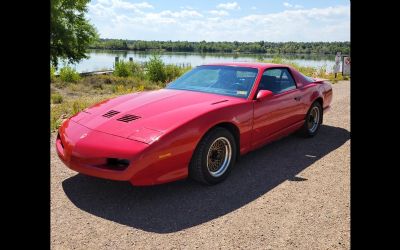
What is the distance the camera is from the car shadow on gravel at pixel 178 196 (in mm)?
3172

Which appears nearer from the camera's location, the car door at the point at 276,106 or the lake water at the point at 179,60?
the car door at the point at 276,106

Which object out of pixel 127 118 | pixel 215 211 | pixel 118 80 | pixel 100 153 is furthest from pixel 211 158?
pixel 118 80

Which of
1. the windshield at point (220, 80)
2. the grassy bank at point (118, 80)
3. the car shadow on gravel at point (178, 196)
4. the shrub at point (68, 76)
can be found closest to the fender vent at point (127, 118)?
the car shadow on gravel at point (178, 196)

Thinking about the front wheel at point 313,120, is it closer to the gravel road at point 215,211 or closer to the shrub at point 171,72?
the gravel road at point 215,211

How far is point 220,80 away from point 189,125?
56.9 inches

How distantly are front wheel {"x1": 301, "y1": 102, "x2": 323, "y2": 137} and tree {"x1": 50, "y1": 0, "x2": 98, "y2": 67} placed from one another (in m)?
22.4

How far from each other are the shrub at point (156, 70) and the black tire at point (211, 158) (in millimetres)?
11092

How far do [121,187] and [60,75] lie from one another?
1135 cm

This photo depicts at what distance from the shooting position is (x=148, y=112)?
3.86 meters

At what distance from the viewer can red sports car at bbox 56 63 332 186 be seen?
3285mm

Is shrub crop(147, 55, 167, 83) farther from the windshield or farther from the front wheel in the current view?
the windshield

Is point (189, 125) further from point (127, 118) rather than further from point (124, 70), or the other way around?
point (124, 70)
